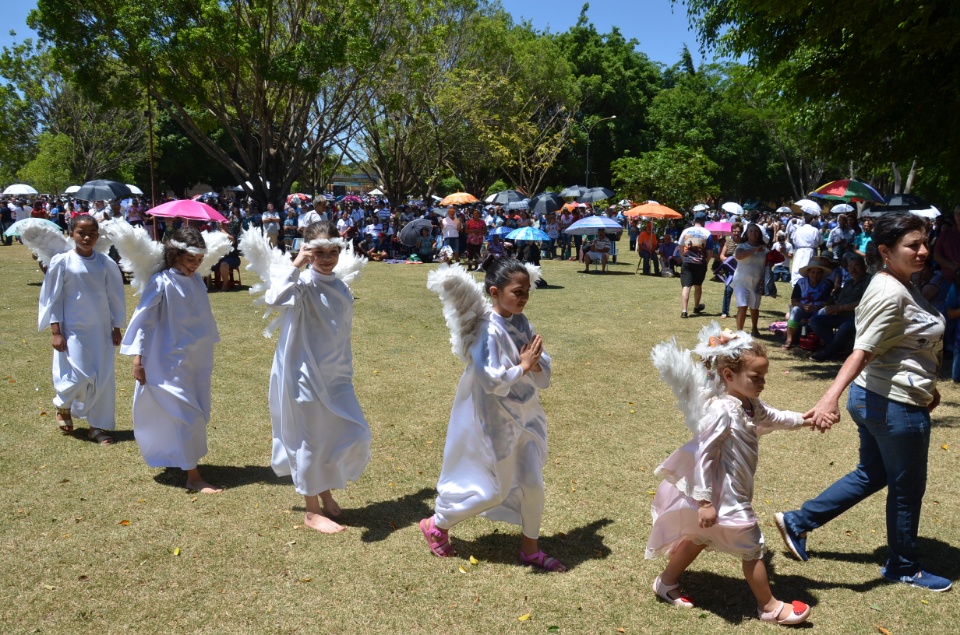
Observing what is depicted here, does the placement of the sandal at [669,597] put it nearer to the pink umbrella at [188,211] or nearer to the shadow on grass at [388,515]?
the shadow on grass at [388,515]

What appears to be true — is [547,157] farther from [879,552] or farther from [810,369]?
[879,552]

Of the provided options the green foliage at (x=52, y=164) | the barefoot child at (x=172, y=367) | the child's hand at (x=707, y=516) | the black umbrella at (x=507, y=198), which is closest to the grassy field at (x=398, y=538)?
the barefoot child at (x=172, y=367)

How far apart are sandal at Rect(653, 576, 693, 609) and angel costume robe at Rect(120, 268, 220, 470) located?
10.9 feet

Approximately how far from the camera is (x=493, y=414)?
14.1 feet

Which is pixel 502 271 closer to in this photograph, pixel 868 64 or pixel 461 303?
pixel 461 303

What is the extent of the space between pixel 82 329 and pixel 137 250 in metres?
1.42

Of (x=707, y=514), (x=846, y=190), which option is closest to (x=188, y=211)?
(x=846, y=190)

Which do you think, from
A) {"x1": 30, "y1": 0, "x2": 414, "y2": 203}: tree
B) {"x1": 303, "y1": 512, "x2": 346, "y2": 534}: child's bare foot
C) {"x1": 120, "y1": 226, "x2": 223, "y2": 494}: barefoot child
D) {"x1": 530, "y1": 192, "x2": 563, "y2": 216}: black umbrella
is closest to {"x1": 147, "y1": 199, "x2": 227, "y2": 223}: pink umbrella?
{"x1": 30, "y1": 0, "x2": 414, "y2": 203}: tree

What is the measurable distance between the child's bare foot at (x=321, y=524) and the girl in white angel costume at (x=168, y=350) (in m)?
0.95

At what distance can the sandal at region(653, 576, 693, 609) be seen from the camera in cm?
396

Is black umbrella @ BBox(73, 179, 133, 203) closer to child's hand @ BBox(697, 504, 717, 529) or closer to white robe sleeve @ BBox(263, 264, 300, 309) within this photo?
white robe sleeve @ BBox(263, 264, 300, 309)

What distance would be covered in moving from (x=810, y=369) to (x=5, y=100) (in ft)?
154

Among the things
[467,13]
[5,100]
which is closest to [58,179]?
[5,100]

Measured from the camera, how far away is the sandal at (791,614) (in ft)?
12.3
